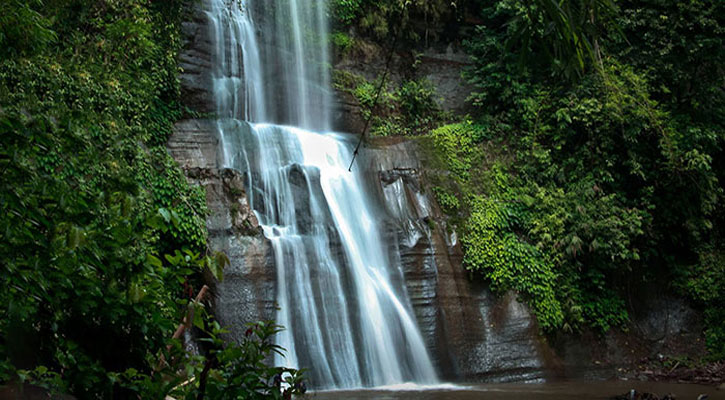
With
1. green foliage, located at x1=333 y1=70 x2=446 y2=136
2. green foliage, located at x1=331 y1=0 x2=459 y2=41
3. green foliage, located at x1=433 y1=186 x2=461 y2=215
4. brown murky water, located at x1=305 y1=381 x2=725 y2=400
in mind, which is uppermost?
green foliage, located at x1=331 y1=0 x2=459 y2=41

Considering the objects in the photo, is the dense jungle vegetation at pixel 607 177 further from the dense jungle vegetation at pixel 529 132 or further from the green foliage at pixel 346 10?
the green foliage at pixel 346 10

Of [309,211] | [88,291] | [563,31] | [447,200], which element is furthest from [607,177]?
[88,291]

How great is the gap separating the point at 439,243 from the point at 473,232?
902mm

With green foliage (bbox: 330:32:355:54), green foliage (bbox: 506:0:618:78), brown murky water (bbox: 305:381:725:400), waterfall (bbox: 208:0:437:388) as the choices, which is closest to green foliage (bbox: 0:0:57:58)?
waterfall (bbox: 208:0:437:388)

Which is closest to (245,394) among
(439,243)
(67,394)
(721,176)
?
(67,394)

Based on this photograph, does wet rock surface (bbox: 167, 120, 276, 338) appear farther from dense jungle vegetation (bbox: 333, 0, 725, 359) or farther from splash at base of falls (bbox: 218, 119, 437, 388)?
dense jungle vegetation (bbox: 333, 0, 725, 359)

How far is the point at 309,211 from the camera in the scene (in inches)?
451

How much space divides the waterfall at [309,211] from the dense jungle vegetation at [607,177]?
2.08 meters

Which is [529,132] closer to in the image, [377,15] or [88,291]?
[377,15]

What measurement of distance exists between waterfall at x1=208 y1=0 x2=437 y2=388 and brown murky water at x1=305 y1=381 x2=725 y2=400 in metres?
0.71

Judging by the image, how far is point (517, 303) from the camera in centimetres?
1126

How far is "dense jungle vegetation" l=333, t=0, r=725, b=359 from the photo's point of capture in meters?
12.1

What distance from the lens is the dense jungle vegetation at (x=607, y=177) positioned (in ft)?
39.9

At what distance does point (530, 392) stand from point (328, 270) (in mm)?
3847
